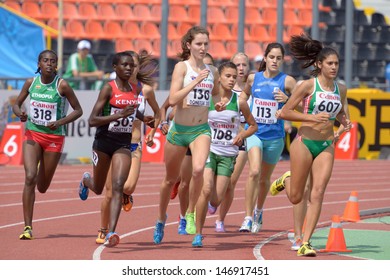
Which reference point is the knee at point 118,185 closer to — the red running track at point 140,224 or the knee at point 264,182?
the red running track at point 140,224

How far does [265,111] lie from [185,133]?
82.9 inches

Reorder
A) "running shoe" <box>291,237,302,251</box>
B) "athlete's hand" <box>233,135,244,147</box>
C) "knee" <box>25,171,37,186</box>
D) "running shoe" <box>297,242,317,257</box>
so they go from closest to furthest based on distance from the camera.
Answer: "running shoe" <box>297,242,317,257</box> → "running shoe" <box>291,237,302,251</box> → "knee" <box>25,171,37,186</box> → "athlete's hand" <box>233,135,244,147</box>

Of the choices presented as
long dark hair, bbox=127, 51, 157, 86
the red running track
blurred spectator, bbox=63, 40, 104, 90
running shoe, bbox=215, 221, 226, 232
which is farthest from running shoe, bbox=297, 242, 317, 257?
blurred spectator, bbox=63, 40, 104, 90

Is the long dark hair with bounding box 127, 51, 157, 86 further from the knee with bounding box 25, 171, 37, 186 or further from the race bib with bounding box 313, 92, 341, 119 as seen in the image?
the race bib with bounding box 313, 92, 341, 119

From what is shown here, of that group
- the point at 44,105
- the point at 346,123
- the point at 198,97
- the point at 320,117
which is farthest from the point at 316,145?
the point at 44,105

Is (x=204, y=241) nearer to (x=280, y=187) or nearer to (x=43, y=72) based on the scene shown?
(x=280, y=187)

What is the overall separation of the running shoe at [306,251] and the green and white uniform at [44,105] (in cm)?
290

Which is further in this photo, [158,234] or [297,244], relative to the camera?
[158,234]

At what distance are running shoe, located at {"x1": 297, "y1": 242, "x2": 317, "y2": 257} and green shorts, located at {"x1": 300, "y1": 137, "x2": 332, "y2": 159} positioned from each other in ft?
2.75

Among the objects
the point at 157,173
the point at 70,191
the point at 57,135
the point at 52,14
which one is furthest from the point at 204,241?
the point at 52,14

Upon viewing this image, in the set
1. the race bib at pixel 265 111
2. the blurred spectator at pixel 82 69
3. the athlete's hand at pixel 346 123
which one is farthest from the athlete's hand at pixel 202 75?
the blurred spectator at pixel 82 69

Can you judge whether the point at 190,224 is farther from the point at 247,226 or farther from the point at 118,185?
the point at 118,185

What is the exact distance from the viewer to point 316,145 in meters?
10.8

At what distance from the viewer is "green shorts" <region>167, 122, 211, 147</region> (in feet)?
37.3
